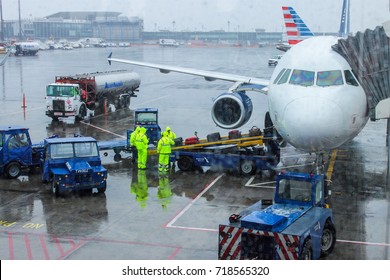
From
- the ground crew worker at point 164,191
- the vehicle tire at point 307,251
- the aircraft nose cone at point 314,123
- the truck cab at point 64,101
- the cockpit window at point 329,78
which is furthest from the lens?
the truck cab at point 64,101

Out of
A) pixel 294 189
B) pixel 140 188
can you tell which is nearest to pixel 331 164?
pixel 140 188

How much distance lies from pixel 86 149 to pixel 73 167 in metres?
1.13

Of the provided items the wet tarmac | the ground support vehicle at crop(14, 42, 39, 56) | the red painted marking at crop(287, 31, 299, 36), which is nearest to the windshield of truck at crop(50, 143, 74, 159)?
the wet tarmac

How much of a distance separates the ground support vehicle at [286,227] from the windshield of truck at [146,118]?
1209cm

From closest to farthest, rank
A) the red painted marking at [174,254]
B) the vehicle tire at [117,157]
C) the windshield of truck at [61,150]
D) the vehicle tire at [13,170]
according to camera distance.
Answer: the red painted marking at [174,254] < the windshield of truck at [61,150] < the vehicle tire at [13,170] < the vehicle tire at [117,157]

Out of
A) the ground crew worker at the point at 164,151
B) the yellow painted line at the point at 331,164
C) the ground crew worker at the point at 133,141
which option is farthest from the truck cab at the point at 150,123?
the yellow painted line at the point at 331,164

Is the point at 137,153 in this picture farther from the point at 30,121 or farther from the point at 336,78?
the point at 30,121

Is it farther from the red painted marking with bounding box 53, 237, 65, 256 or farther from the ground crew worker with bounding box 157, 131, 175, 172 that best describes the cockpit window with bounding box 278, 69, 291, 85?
the red painted marking with bounding box 53, 237, 65, 256

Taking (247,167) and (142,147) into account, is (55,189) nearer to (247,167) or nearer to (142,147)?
(142,147)

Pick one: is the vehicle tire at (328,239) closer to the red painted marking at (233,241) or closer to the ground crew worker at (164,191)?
the red painted marking at (233,241)

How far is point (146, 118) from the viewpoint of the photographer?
962 inches

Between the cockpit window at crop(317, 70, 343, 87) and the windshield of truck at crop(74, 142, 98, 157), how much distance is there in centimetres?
772

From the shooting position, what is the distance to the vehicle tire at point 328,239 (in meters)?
12.2
